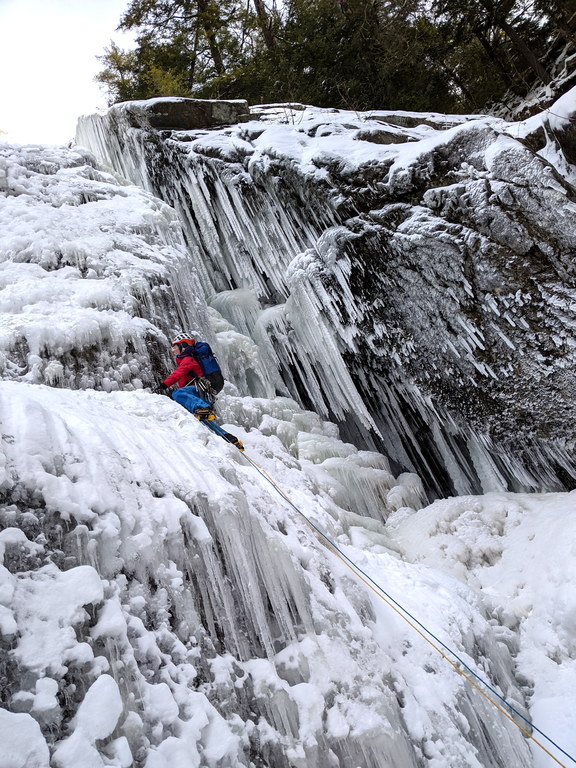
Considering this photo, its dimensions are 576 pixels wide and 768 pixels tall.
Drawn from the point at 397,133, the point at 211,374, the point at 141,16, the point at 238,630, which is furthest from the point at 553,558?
the point at 141,16

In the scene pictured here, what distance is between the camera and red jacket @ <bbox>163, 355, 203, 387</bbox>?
5094mm

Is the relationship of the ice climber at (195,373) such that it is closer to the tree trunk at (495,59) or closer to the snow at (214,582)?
the snow at (214,582)

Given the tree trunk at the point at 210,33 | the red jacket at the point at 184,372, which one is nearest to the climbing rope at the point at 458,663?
the red jacket at the point at 184,372

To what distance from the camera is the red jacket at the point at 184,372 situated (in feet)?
16.7

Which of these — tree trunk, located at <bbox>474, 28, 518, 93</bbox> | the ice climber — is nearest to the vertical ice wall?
the ice climber

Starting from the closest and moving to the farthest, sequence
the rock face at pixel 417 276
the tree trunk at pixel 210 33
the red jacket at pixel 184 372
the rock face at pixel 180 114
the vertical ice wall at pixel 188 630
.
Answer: the vertical ice wall at pixel 188 630 < the red jacket at pixel 184 372 < the rock face at pixel 417 276 < the rock face at pixel 180 114 < the tree trunk at pixel 210 33

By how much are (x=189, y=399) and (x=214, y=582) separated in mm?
2568

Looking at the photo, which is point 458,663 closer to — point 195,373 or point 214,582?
point 214,582

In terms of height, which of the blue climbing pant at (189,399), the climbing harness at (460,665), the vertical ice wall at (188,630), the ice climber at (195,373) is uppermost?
the ice climber at (195,373)

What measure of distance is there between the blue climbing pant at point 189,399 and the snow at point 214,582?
505 mm

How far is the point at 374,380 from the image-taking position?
7.50 meters

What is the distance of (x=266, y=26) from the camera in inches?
491

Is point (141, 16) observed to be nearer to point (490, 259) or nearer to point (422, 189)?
point (422, 189)

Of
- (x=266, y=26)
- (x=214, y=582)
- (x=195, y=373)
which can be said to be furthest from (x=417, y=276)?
(x=266, y=26)
